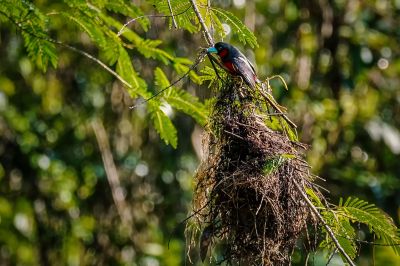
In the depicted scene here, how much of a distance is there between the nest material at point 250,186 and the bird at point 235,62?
0.07 meters

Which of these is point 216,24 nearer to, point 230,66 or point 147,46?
point 230,66

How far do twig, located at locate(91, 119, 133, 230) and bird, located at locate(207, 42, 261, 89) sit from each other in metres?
3.92

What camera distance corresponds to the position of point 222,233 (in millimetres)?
2398

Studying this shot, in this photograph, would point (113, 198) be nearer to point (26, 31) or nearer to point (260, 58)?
point (260, 58)

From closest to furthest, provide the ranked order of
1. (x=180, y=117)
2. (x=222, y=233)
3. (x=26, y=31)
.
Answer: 1. (x=222, y=233)
2. (x=26, y=31)
3. (x=180, y=117)

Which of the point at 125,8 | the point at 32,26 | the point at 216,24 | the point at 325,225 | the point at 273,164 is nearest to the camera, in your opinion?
the point at 273,164

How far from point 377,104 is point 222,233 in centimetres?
430

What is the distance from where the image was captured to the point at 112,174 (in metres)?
6.25

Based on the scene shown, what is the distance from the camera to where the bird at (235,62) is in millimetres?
2357

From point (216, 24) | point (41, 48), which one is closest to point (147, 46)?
point (41, 48)

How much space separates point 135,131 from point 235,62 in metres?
4.18

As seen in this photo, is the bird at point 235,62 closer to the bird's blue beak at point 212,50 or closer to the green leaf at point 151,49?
the bird's blue beak at point 212,50

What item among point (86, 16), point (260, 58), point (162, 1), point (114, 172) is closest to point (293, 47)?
point (260, 58)

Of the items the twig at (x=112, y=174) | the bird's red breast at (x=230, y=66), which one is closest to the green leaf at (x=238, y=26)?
the bird's red breast at (x=230, y=66)
